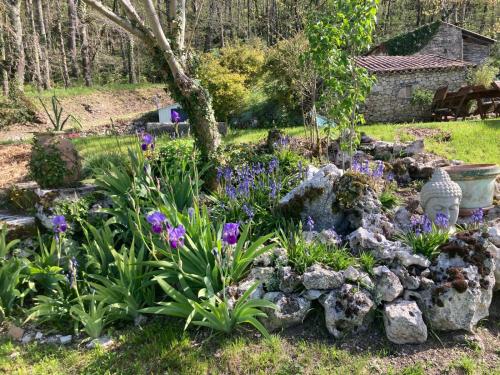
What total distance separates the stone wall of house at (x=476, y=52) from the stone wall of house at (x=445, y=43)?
97 centimetres

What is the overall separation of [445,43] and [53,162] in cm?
2152

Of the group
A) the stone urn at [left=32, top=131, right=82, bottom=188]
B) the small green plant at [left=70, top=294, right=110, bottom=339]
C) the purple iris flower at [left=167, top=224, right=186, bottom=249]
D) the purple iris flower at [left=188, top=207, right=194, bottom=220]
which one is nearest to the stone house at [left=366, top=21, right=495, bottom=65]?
the stone urn at [left=32, top=131, right=82, bottom=188]

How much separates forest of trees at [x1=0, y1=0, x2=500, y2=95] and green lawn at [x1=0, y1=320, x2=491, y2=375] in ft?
37.6

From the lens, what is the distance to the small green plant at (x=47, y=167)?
5.59 metres

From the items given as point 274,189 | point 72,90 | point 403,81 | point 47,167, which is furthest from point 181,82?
point 72,90

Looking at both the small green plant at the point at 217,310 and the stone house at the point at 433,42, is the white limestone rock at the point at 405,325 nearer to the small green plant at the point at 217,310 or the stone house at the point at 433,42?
the small green plant at the point at 217,310

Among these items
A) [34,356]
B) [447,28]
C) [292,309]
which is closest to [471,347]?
[292,309]

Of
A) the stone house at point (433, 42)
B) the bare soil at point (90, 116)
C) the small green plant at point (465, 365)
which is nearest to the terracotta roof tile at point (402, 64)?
the stone house at point (433, 42)

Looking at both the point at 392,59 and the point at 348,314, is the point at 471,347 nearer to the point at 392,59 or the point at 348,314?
the point at 348,314

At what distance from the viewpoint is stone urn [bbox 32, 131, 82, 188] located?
225 inches

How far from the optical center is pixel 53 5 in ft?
98.8

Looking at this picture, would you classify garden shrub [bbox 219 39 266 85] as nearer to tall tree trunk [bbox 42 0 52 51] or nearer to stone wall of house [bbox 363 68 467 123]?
stone wall of house [bbox 363 68 467 123]

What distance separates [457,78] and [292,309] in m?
16.9

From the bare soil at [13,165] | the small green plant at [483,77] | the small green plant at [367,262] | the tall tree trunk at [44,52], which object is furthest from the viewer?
the tall tree trunk at [44,52]
